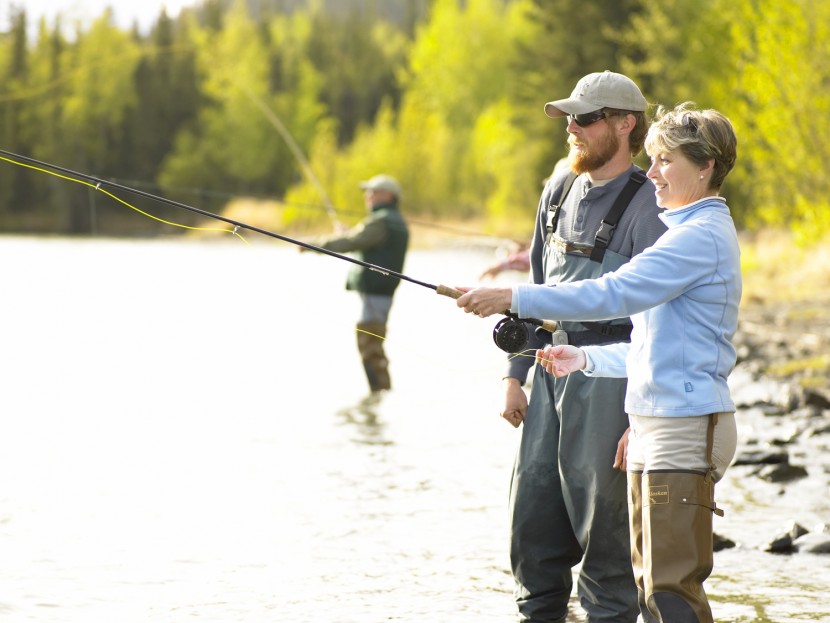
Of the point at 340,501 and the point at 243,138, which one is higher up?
the point at 243,138

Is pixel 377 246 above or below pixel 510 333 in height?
above

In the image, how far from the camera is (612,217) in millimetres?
3699

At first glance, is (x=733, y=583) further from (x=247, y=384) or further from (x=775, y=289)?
(x=775, y=289)

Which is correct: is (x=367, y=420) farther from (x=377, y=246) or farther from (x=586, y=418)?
(x=586, y=418)

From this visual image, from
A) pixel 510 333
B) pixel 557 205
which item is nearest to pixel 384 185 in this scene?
pixel 557 205

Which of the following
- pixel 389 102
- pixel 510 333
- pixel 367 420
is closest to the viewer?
pixel 510 333

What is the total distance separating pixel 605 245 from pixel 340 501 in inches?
145

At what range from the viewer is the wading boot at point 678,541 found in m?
3.15

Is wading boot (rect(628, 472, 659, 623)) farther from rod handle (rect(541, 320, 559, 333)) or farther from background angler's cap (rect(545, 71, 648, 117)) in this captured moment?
background angler's cap (rect(545, 71, 648, 117))

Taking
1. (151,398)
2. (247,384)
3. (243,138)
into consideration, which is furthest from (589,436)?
(243,138)

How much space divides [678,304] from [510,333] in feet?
2.02

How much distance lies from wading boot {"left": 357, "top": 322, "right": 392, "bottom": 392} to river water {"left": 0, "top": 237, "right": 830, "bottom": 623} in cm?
20

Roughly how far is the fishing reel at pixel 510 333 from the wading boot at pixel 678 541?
66 centimetres

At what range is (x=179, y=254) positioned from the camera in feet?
133
